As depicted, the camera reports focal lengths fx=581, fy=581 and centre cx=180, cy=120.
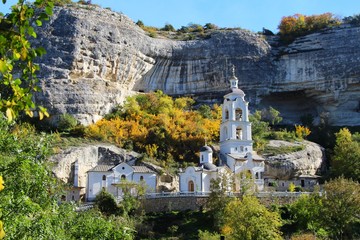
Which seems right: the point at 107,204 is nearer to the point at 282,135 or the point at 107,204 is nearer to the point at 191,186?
the point at 191,186

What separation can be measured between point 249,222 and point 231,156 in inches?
801

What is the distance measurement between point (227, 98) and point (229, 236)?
24457 mm

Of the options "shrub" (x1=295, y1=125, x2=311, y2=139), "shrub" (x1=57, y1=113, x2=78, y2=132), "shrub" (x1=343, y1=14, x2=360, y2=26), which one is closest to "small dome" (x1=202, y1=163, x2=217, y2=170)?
"shrub" (x1=57, y1=113, x2=78, y2=132)

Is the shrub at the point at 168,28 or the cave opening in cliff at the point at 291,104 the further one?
the shrub at the point at 168,28

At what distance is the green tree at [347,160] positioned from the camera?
56.1 m

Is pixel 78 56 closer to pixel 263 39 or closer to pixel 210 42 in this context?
pixel 210 42

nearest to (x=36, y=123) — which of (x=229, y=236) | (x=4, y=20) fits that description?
(x=229, y=236)

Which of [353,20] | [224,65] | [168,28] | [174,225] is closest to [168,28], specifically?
[168,28]

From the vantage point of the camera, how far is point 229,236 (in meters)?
37.5

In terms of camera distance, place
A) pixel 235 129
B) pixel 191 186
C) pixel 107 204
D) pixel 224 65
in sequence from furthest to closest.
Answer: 1. pixel 224 65
2. pixel 235 129
3. pixel 191 186
4. pixel 107 204

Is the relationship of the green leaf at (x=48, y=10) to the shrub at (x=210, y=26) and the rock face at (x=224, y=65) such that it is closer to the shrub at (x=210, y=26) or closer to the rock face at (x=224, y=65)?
the rock face at (x=224, y=65)

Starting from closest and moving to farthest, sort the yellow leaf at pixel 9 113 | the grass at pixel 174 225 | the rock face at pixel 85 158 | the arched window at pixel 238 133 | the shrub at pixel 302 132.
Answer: the yellow leaf at pixel 9 113 < the grass at pixel 174 225 < the rock face at pixel 85 158 < the arched window at pixel 238 133 < the shrub at pixel 302 132

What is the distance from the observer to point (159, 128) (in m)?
63.9

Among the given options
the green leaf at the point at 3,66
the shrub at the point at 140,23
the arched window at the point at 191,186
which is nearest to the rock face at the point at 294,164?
the arched window at the point at 191,186
